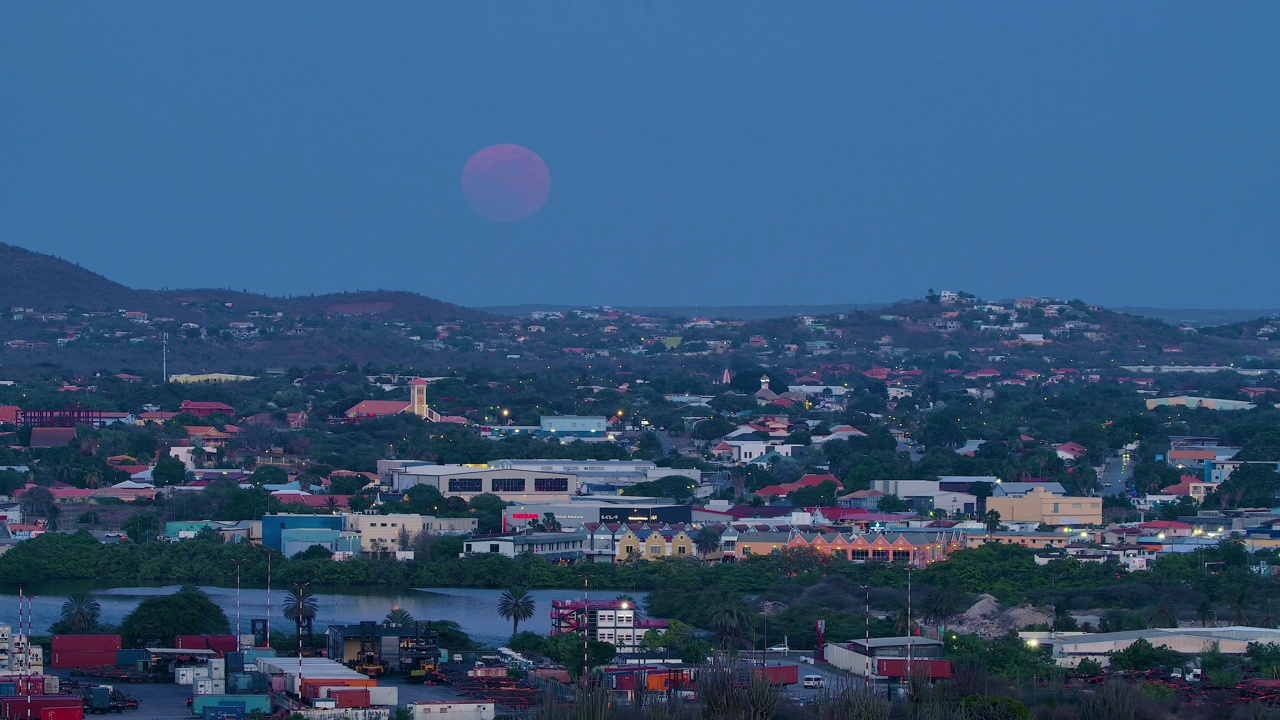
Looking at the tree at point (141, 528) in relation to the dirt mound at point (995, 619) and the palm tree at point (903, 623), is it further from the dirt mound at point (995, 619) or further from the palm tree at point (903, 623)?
the dirt mound at point (995, 619)

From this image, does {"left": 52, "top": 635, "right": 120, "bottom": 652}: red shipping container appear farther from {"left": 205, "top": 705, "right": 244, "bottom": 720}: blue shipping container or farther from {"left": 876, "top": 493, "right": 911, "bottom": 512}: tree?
Answer: {"left": 876, "top": 493, "right": 911, "bottom": 512}: tree

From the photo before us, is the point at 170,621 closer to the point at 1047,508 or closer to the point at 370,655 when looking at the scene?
the point at 370,655

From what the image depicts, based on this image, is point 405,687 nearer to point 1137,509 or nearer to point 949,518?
point 949,518

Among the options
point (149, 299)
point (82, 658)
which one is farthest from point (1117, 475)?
point (149, 299)

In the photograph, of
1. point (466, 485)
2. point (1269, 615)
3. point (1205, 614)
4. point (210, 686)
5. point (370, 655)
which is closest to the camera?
point (210, 686)

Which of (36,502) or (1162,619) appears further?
(36,502)

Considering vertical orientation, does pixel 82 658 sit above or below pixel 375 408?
below
